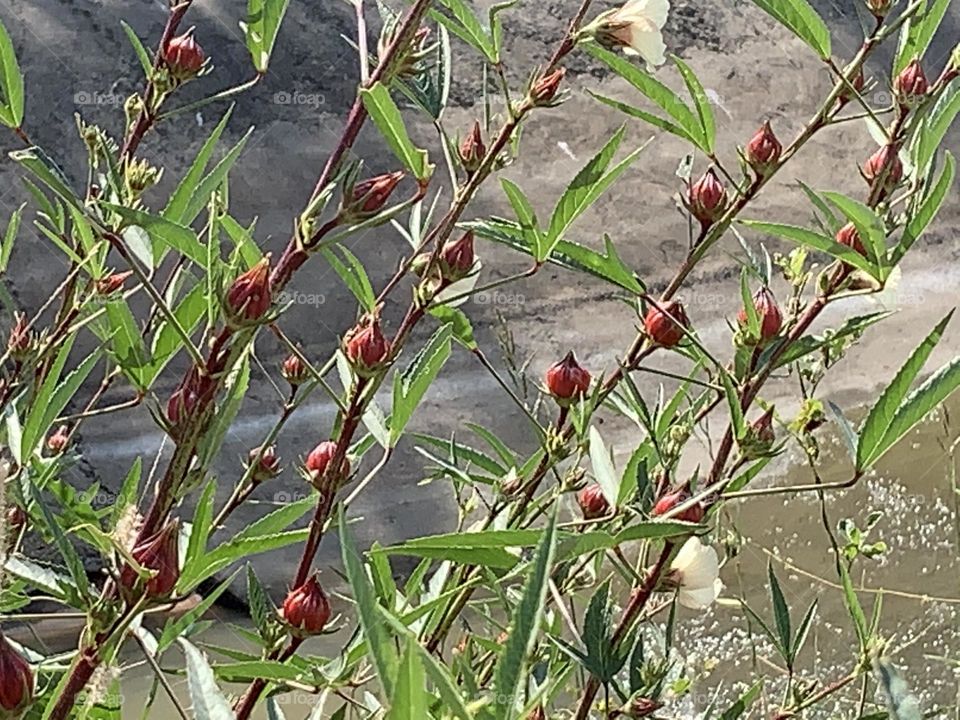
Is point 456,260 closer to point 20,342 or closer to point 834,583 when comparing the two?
point 20,342

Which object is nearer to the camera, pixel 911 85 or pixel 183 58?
pixel 911 85

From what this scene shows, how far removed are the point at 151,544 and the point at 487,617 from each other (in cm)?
30

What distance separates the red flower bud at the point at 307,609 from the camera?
504 mm

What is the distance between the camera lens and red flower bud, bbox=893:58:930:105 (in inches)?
20.8

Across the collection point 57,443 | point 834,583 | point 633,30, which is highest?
point 633,30

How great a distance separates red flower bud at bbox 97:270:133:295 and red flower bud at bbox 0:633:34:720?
367 millimetres

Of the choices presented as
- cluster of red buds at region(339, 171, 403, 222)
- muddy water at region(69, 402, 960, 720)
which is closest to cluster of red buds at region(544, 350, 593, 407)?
cluster of red buds at region(339, 171, 403, 222)

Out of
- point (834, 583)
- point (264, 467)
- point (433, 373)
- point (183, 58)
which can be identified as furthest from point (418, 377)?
point (834, 583)

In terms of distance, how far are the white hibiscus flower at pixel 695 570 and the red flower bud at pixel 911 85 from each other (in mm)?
215

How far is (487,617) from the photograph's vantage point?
2.12 feet

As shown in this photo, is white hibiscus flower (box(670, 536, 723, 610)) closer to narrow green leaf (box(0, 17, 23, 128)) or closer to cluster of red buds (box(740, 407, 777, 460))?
cluster of red buds (box(740, 407, 777, 460))

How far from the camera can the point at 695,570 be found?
549 mm

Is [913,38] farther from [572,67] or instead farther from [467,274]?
[572,67]

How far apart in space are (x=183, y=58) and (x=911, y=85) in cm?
36
